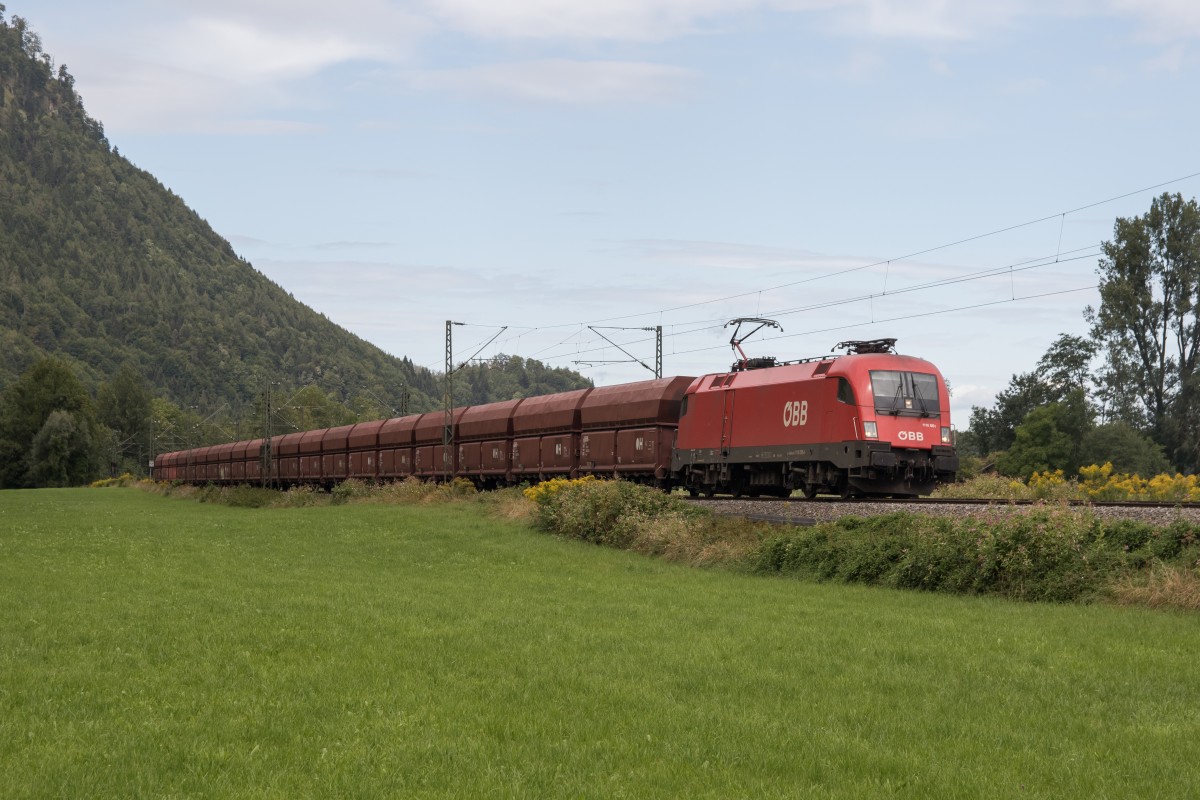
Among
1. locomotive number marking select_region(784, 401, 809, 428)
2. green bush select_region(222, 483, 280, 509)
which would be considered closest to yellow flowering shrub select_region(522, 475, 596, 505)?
locomotive number marking select_region(784, 401, 809, 428)

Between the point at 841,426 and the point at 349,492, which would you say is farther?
the point at 349,492

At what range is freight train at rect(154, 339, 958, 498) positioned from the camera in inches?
1157

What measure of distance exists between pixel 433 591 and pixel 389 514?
19.2 meters

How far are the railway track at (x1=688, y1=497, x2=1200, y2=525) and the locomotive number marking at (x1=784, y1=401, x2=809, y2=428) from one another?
81.0 inches

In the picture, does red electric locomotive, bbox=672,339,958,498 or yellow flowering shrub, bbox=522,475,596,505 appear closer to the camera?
red electric locomotive, bbox=672,339,958,498

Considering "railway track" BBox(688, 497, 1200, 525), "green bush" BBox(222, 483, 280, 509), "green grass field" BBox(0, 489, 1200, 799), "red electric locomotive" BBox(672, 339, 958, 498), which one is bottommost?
"green grass field" BBox(0, 489, 1200, 799)

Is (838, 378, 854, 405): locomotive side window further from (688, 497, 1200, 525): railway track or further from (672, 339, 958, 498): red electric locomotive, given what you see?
(688, 497, 1200, 525): railway track

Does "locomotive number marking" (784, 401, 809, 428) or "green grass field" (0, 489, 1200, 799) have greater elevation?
"locomotive number marking" (784, 401, 809, 428)

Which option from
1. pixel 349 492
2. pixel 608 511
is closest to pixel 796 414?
pixel 608 511

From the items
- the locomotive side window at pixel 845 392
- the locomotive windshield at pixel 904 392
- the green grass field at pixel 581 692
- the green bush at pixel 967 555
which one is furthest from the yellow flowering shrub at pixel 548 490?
the green grass field at pixel 581 692

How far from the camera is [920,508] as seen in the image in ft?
77.3

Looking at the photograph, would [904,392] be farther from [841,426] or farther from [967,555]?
[967,555]

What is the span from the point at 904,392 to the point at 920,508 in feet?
22.4

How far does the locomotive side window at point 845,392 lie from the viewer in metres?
29.1
